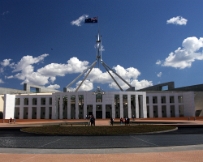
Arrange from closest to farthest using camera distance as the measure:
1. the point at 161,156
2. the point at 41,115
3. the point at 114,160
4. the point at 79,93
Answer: the point at 114,160 < the point at 161,156 < the point at 79,93 < the point at 41,115

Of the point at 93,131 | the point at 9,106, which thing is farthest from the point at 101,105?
the point at 93,131

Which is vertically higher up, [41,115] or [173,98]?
[173,98]

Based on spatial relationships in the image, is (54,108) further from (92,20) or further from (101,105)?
(92,20)

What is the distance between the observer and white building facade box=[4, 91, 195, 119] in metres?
53.7

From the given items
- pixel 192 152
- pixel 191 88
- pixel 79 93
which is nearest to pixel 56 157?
pixel 192 152

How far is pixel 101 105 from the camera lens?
55.7m

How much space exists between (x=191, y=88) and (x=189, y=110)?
15037mm

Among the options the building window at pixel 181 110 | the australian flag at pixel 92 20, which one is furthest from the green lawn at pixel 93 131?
the building window at pixel 181 110

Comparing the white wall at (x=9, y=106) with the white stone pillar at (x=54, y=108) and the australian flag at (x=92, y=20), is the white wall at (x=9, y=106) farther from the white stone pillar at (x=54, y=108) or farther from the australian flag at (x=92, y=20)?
the australian flag at (x=92, y=20)

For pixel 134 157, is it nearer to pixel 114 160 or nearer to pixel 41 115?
pixel 114 160

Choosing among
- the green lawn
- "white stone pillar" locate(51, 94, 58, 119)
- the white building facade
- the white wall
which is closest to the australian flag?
the white building facade

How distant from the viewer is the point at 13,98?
189 feet

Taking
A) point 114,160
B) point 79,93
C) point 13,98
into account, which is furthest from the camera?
point 13,98

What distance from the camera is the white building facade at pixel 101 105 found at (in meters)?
53.7
